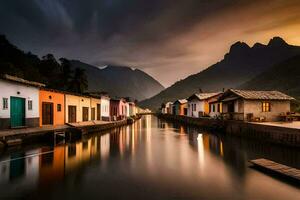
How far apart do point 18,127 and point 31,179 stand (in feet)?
43.4

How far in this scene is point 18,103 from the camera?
74.7 feet

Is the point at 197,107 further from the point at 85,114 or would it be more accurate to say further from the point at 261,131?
the point at 261,131

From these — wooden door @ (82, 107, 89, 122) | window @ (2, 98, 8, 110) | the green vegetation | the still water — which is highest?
the green vegetation

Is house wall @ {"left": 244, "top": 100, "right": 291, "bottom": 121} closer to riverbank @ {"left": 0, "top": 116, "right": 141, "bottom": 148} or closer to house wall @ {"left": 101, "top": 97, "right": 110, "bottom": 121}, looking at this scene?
riverbank @ {"left": 0, "top": 116, "right": 141, "bottom": 148}

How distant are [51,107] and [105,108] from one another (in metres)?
22.5

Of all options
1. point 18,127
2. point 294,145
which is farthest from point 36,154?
point 294,145

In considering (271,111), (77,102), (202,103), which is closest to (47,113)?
(77,102)

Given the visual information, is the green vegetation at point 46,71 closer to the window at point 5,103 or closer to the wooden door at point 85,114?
the wooden door at point 85,114

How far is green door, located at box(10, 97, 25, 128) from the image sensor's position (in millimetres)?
21766

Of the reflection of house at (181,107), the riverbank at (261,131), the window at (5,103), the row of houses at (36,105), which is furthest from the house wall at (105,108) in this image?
the reflection of house at (181,107)

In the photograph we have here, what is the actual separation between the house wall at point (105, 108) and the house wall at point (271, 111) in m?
26.0

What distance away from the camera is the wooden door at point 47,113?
27156mm

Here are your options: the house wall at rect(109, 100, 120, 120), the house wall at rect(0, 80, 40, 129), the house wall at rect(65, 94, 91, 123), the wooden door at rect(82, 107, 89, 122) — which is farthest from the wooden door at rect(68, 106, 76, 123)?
the house wall at rect(109, 100, 120, 120)

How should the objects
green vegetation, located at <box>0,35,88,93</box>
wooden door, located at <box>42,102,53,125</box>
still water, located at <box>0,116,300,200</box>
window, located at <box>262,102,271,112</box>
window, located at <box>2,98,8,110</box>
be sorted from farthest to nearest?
1. green vegetation, located at <box>0,35,88,93</box>
2. window, located at <box>262,102,271,112</box>
3. wooden door, located at <box>42,102,53,125</box>
4. window, located at <box>2,98,8,110</box>
5. still water, located at <box>0,116,300,200</box>
